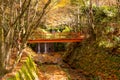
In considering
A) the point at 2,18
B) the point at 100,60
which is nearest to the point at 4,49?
the point at 2,18

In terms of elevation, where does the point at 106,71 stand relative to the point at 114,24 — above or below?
below

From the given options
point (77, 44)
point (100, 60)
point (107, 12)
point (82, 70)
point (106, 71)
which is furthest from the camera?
point (77, 44)

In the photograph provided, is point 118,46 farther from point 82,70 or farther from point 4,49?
point 4,49

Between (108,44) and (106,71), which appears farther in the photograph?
(108,44)

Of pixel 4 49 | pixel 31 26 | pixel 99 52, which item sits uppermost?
pixel 31 26

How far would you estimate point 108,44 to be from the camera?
2003 cm

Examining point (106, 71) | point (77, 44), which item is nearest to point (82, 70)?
point (106, 71)

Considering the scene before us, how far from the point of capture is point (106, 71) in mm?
17609

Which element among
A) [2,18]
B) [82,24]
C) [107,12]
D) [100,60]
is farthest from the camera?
[82,24]

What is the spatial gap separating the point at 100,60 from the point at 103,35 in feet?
10.7

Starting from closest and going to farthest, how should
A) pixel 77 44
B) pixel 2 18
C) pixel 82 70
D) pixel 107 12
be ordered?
pixel 2 18, pixel 82 70, pixel 107 12, pixel 77 44

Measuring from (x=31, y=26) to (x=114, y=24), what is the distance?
587 inches

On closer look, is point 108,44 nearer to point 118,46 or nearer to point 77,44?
point 118,46

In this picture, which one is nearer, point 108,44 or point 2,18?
point 2,18
